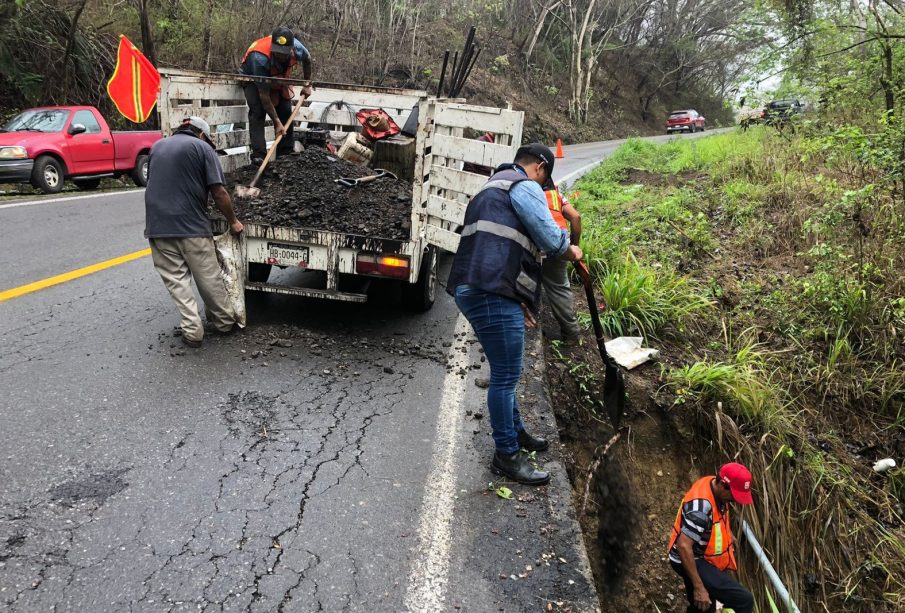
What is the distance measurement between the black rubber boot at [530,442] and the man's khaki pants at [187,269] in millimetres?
2668

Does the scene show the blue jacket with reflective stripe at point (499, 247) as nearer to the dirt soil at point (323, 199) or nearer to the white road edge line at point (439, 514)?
the white road edge line at point (439, 514)

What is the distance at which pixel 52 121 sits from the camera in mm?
11461

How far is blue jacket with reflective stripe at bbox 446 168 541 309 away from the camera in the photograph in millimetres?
3297

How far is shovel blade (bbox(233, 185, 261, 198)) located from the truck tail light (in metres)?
1.33

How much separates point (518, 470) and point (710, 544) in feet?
4.06

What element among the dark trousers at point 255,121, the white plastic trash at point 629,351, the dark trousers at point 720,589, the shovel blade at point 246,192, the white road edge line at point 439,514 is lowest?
the dark trousers at point 720,589

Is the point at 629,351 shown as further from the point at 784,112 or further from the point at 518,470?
the point at 784,112

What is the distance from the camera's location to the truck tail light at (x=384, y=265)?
16.3 ft

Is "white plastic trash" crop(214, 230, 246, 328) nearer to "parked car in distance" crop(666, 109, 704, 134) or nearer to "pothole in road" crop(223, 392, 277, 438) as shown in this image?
"pothole in road" crop(223, 392, 277, 438)

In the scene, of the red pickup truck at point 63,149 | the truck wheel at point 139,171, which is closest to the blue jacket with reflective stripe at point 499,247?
the red pickup truck at point 63,149

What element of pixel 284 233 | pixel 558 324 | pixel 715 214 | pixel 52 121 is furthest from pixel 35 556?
pixel 52 121

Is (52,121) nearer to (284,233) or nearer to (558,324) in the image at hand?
(284,233)

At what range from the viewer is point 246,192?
5.54 metres

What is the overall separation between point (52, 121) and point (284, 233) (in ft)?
31.0
